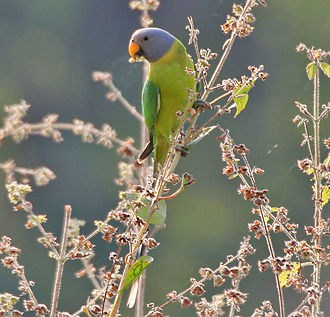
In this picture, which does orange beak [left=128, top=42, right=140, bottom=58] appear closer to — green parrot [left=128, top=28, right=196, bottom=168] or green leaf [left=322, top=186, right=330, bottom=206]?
green parrot [left=128, top=28, right=196, bottom=168]

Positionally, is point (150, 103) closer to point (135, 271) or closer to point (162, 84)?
point (162, 84)

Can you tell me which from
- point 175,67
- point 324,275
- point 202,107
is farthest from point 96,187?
point 202,107

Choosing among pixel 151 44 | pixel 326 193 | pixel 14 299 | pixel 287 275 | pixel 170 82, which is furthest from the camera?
pixel 151 44

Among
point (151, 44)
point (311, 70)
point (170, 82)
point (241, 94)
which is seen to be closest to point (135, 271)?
point (241, 94)

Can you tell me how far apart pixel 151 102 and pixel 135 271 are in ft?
3.36

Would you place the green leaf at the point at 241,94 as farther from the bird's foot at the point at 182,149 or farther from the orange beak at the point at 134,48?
the orange beak at the point at 134,48

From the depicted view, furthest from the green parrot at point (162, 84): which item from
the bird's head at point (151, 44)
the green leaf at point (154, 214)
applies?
the green leaf at point (154, 214)

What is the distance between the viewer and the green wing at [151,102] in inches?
83.0

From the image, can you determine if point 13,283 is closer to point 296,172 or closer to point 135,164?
point 296,172

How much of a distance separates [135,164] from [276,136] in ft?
23.7

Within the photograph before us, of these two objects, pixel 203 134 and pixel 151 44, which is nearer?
pixel 203 134

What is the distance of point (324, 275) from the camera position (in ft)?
19.7

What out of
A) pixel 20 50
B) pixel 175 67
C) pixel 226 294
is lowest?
pixel 226 294

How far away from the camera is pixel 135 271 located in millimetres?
1131
